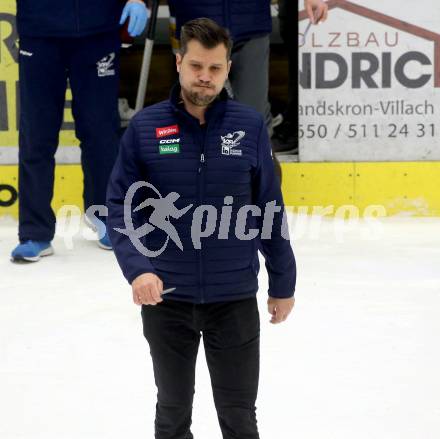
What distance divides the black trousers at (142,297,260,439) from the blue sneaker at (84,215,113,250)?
2.58 m

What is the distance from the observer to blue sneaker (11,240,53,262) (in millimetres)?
4562

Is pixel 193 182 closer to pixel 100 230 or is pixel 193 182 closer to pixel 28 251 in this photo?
pixel 28 251

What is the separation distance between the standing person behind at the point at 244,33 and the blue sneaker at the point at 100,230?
2.89 feet

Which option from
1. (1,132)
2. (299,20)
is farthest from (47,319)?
(299,20)

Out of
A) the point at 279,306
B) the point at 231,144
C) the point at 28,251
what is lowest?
the point at 28,251

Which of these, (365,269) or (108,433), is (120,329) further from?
(365,269)

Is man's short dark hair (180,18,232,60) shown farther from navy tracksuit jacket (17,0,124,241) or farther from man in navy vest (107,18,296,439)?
navy tracksuit jacket (17,0,124,241)

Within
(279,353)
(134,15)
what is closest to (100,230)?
(134,15)

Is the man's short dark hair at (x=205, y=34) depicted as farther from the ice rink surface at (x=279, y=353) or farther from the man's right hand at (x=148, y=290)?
the ice rink surface at (x=279, y=353)

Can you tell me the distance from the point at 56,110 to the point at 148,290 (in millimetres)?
2751

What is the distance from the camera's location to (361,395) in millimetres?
2910

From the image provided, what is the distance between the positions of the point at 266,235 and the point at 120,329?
56.1 inches

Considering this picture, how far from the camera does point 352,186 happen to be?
17.9ft
